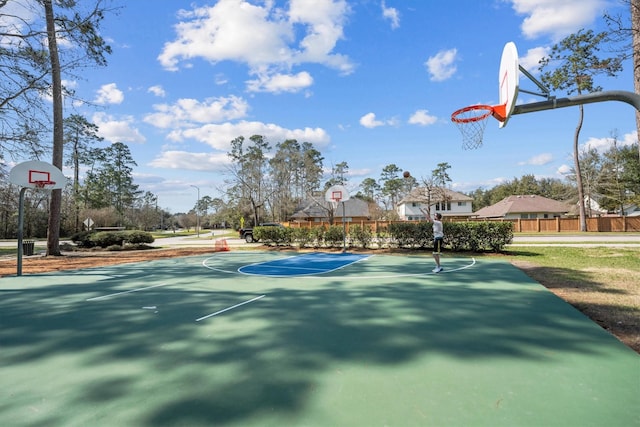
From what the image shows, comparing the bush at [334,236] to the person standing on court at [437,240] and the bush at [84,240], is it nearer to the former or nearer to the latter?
the person standing on court at [437,240]

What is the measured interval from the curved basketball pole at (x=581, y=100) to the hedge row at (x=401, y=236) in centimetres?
988

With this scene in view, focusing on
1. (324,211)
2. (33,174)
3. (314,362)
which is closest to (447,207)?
(324,211)

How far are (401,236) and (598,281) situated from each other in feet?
28.8

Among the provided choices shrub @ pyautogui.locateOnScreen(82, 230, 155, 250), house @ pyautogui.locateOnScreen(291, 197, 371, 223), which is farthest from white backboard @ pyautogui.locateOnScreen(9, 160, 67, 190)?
house @ pyautogui.locateOnScreen(291, 197, 371, 223)

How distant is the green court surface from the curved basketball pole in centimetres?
329

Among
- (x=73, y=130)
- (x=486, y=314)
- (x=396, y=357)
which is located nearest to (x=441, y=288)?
(x=486, y=314)

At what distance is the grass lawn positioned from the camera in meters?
5.06

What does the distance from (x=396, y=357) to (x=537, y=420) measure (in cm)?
141

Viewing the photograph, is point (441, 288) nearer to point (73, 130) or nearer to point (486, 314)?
point (486, 314)

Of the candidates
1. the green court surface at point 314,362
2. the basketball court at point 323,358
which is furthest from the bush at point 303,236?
the green court surface at point 314,362

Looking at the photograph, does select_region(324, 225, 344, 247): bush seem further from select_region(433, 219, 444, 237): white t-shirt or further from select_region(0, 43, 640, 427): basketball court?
select_region(0, 43, 640, 427): basketball court

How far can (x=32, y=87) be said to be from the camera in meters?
15.0

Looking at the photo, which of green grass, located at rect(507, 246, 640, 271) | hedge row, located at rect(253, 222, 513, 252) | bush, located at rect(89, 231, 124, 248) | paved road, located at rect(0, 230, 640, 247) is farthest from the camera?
bush, located at rect(89, 231, 124, 248)

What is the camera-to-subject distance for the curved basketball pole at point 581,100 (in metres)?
4.89
